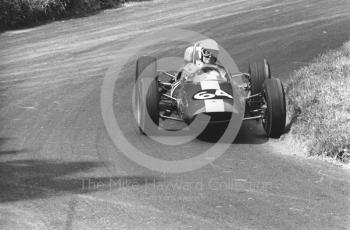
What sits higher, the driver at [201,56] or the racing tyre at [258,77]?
the driver at [201,56]

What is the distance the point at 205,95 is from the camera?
10688 millimetres

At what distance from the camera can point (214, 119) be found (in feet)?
34.5

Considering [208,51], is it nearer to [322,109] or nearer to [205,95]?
[205,95]

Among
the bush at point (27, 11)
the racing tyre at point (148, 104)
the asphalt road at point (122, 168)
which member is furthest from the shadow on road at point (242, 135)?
the bush at point (27, 11)

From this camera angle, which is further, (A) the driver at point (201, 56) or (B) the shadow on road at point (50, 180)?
(A) the driver at point (201, 56)

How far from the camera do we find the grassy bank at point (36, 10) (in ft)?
74.2

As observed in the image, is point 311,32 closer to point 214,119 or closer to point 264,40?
point 264,40

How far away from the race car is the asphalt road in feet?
1.11

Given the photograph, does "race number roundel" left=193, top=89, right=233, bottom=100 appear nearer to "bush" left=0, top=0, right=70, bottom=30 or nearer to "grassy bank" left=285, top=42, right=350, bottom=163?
"grassy bank" left=285, top=42, right=350, bottom=163

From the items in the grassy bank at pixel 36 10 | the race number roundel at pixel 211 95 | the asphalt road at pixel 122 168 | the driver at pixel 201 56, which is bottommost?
the asphalt road at pixel 122 168

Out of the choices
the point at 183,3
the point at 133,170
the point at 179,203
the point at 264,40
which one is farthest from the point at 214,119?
the point at 183,3

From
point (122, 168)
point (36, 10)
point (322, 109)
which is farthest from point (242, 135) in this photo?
point (36, 10)

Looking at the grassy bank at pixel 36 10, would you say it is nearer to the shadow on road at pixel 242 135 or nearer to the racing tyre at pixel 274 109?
the shadow on road at pixel 242 135

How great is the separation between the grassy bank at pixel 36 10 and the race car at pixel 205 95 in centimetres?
1130
